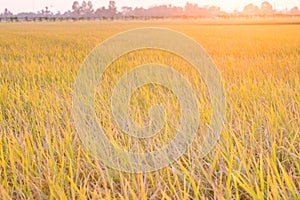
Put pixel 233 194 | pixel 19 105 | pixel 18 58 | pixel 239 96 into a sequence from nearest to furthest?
pixel 233 194
pixel 19 105
pixel 239 96
pixel 18 58

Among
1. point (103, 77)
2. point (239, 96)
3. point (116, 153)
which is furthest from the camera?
point (103, 77)

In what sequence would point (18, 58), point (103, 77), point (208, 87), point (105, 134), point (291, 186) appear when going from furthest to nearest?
point (18, 58), point (103, 77), point (208, 87), point (105, 134), point (291, 186)

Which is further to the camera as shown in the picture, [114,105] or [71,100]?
[71,100]

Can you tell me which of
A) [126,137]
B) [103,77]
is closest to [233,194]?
[126,137]

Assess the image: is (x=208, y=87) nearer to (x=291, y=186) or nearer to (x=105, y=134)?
(x=105, y=134)

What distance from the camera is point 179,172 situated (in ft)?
3.51

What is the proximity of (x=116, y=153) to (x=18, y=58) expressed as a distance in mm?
3574

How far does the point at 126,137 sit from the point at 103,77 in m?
1.34

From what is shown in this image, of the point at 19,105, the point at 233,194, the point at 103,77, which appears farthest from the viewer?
the point at 103,77

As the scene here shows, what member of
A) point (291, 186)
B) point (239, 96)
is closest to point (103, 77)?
point (239, 96)

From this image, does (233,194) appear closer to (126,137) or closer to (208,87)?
(126,137)

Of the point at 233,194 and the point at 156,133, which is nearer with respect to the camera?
the point at 233,194

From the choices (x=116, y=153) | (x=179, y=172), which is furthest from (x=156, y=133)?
(x=179, y=172)

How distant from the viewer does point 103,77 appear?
2.71 metres
